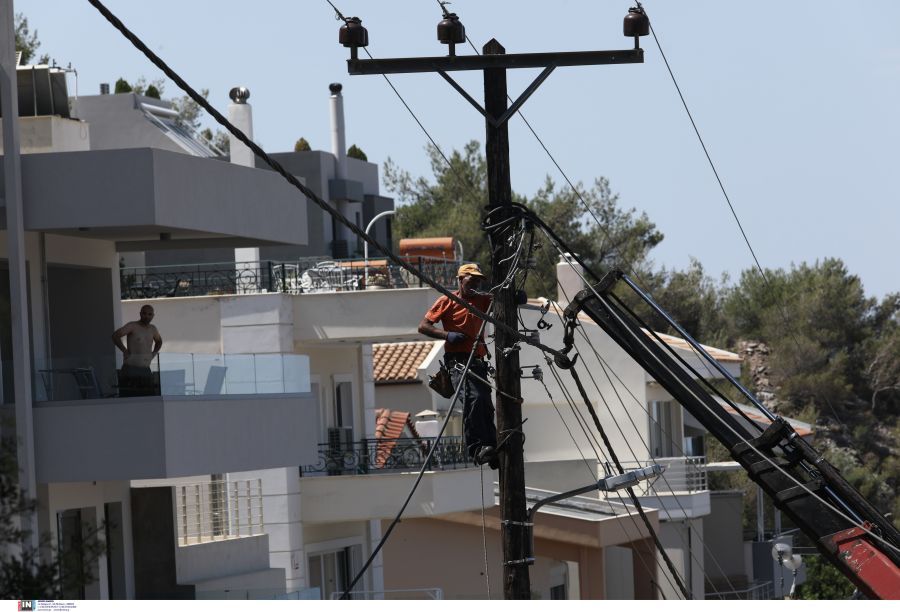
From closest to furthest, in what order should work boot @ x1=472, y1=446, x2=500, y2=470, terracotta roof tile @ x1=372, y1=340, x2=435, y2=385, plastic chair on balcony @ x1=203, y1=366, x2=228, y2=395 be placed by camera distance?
work boot @ x1=472, y1=446, x2=500, y2=470
plastic chair on balcony @ x1=203, y1=366, x2=228, y2=395
terracotta roof tile @ x1=372, y1=340, x2=435, y2=385

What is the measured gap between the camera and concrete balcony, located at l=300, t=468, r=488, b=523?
97.5 feet

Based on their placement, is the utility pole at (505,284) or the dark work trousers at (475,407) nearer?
the utility pole at (505,284)

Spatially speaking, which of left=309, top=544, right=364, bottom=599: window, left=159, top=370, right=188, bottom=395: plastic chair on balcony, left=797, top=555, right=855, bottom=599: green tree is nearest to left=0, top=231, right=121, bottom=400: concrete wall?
left=159, top=370, right=188, bottom=395: plastic chair on balcony

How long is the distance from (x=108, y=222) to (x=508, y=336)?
5028 millimetres

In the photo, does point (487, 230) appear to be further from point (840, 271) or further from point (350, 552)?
point (840, 271)

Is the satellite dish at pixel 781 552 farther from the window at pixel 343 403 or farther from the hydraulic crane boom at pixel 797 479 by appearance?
the hydraulic crane boom at pixel 797 479

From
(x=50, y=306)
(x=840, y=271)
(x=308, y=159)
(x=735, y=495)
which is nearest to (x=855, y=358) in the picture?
(x=840, y=271)

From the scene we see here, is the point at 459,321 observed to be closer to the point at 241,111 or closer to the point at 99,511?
the point at 99,511

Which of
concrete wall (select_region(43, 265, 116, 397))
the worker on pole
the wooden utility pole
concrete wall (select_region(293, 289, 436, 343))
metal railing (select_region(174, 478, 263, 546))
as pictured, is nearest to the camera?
the wooden utility pole

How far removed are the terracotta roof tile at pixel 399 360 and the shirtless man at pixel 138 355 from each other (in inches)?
857

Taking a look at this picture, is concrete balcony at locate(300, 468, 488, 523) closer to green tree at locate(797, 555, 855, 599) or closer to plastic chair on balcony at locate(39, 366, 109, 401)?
plastic chair on balcony at locate(39, 366, 109, 401)

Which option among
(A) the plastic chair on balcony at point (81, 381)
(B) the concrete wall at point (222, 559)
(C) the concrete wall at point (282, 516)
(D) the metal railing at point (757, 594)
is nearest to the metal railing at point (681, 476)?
(D) the metal railing at point (757, 594)

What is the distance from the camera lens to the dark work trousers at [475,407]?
18.6 m

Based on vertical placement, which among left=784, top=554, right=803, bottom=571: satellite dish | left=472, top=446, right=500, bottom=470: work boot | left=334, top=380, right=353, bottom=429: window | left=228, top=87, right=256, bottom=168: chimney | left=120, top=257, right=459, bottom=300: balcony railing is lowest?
left=784, top=554, right=803, bottom=571: satellite dish
